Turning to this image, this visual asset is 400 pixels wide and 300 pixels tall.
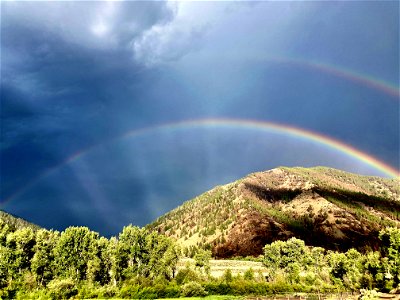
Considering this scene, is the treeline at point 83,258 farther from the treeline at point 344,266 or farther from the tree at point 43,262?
the treeline at point 344,266

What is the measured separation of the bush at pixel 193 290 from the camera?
55.1 m

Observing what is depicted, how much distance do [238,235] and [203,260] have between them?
11184 centimetres

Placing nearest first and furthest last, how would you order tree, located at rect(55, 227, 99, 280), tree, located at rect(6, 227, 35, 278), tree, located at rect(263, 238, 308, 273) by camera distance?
tree, located at rect(6, 227, 35, 278)
tree, located at rect(55, 227, 99, 280)
tree, located at rect(263, 238, 308, 273)

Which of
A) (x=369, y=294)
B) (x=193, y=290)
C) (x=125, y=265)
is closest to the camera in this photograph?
(x=369, y=294)

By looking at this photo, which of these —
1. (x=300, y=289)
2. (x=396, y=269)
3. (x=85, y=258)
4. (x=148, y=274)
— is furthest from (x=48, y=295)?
(x=396, y=269)

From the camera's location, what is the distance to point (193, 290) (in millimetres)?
55688

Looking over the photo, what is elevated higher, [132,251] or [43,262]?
[132,251]

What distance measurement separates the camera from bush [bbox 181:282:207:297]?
55062mm

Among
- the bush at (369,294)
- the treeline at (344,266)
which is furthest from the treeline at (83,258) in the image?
the bush at (369,294)

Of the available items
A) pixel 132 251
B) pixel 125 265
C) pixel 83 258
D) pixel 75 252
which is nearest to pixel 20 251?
pixel 75 252

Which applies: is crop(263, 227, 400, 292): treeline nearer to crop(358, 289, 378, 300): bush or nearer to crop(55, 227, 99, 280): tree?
crop(358, 289, 378, 300): bush

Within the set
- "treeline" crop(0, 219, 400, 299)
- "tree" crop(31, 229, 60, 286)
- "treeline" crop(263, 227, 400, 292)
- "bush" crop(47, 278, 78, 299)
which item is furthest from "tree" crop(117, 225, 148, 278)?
"treeline" crop(263, 227, 400, 292)

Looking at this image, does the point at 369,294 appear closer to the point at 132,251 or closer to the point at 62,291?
Answer: the point at 62,291

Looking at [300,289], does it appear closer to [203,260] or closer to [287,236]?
[203,260]
